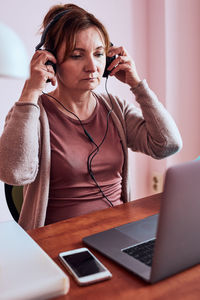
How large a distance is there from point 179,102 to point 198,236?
1.87 meters

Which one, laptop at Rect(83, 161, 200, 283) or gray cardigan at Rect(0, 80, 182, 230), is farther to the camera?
gray cardigan at Rect(0, 80, 182, 230)

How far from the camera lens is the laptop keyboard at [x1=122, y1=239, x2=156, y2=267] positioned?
67 centimetres

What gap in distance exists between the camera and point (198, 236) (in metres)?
0.61

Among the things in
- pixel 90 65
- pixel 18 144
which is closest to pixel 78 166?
A: pixel 18 144

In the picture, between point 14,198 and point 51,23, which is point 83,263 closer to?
point 14,198

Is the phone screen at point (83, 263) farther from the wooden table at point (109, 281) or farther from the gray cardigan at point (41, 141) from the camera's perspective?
the gray cardigan at point (41, 141)

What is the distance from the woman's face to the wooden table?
55cm

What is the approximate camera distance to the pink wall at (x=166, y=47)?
2236 millimetres

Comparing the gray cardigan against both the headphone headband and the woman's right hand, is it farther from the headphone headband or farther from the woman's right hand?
the headphone headband

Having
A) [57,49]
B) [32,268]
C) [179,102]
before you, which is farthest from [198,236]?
[179,102]

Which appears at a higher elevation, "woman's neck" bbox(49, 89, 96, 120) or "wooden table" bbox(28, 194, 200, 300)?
"woman's neck" bbox(49, 89, 96, 120)

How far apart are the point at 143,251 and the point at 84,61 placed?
76 cm

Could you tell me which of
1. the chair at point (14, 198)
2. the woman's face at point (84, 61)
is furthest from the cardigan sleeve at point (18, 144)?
the woman's face at point (84, 61)

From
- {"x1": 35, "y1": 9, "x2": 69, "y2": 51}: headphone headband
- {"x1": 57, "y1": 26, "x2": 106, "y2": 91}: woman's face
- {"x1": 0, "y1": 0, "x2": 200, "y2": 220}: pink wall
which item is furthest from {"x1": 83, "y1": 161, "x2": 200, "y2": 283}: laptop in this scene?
{"x1": 0, "y1": 0, "x2": 200, "y2": 220}: pink wall
